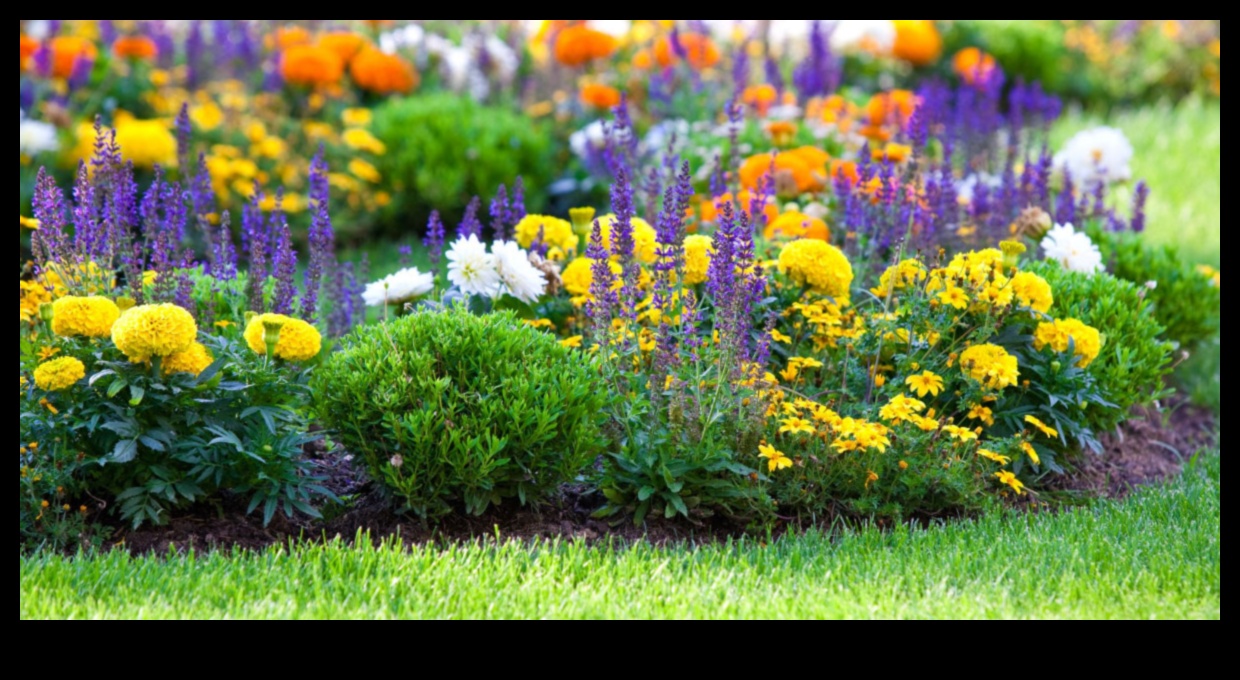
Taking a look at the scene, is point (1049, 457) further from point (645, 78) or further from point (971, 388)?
point (645, 78)

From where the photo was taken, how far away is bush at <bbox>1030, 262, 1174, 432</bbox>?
441 cm

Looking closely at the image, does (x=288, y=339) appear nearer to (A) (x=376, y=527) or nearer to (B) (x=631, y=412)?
(A) (x=376, y=527)

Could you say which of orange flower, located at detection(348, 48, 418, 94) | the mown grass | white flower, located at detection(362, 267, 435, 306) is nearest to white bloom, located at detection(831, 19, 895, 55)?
orange flower, located at detection(348, 48, 418, 94)

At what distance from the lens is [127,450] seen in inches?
133

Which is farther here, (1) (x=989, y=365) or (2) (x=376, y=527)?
(1) (x=989, y=365)

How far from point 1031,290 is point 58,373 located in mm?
2976

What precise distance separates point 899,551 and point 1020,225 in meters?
1.96

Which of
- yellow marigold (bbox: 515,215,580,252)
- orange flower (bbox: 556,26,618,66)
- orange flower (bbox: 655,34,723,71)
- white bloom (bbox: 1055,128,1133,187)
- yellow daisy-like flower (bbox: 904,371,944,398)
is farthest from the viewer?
orange flower (bbox: 556,26,618,66)

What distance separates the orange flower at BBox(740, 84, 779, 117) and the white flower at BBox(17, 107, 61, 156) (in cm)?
401

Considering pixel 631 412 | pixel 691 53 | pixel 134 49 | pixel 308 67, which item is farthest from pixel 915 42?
pixel 631 412

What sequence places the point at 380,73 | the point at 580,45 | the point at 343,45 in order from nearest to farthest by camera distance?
the point at 580,45
the point at 380,73
the point at 343,45

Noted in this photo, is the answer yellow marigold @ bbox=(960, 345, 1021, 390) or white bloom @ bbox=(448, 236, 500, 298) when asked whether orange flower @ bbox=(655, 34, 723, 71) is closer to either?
white bloom @ bbox=(448, 236, 500, 298)

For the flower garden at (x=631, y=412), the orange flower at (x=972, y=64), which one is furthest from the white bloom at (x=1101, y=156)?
the orange flower at (x=972, y=64)

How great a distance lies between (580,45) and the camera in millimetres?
9031
